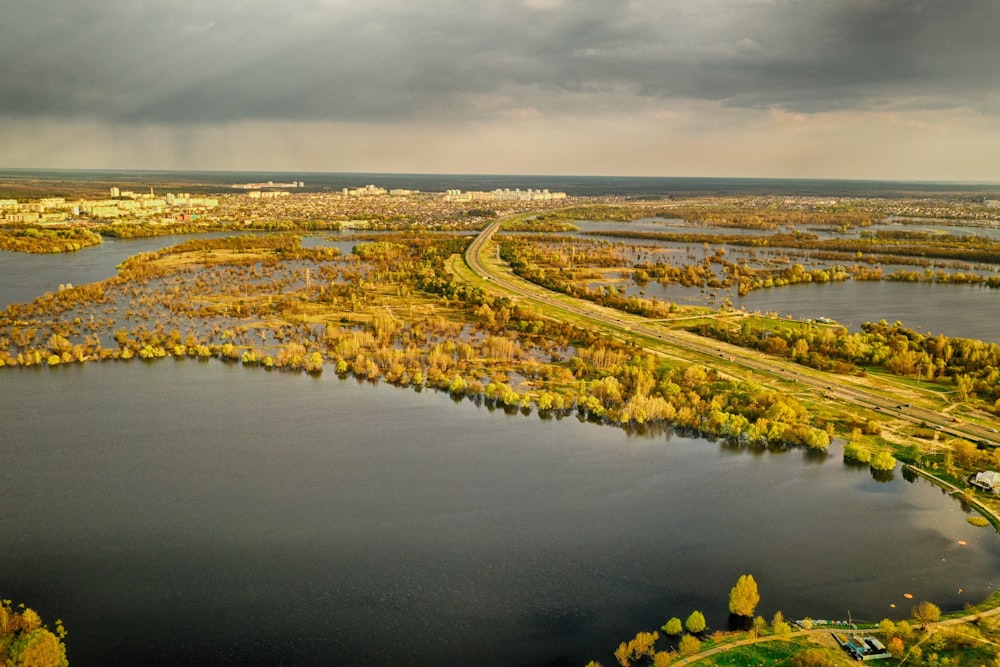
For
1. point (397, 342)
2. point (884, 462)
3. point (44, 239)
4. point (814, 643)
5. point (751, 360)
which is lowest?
point (814, 643)

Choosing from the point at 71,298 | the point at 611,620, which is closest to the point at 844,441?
the point at 611,620

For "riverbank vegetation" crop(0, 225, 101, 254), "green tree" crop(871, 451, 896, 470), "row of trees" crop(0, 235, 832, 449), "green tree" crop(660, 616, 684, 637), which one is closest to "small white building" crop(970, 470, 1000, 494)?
"green tree" crop(871, 451, 896, 470)

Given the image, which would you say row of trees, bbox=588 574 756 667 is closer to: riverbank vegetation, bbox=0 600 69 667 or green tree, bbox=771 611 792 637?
green tree, bbox=771 611 792 637

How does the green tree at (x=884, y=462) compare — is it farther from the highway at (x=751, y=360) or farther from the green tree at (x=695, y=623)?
the green tree at (x=695, y=623)

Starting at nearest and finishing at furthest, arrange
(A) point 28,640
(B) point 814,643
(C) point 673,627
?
Answer: (A) point 28,640 → (B) point 814,643 → (C) point 673,627

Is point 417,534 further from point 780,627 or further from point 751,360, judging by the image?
point 751,360

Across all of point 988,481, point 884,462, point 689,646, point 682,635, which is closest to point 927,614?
point 682,635

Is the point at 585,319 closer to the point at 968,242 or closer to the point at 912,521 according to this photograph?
the point at 912,521
